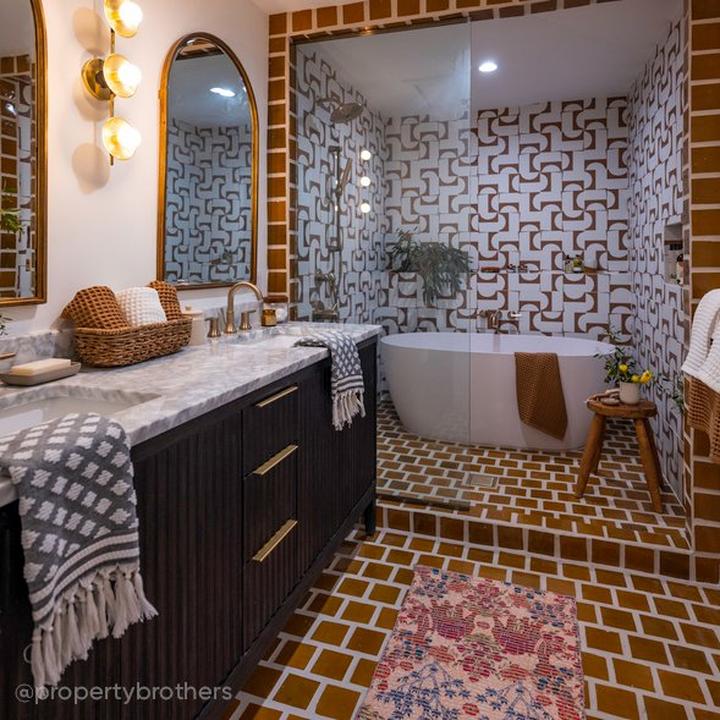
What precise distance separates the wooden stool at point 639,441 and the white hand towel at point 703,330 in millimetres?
711

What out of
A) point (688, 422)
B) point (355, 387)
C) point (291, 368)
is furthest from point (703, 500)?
point (291, 368)

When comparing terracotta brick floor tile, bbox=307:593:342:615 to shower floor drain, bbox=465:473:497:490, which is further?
shower floor drain, bbox=465:473:497:490

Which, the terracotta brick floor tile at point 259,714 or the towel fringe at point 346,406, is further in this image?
the towel fringe at point 346,406

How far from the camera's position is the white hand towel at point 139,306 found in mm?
1768

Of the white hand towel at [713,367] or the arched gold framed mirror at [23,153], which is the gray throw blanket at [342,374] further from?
the white hand towel at [713,367]

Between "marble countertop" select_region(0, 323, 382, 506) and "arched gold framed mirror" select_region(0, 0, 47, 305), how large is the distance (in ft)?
1.02

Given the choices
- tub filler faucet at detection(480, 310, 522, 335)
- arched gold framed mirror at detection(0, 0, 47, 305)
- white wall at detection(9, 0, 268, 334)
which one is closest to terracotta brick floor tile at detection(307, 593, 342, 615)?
white wall at detection(9, 0, 268, 334)

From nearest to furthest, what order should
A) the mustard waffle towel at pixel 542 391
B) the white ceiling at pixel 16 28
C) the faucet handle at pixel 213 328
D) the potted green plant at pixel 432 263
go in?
the white ceiling at pixel 16 28, the faucet handle at pixel 213 328, the potted green plant at pixel 432 263, the mustard waffle towel at pixel 542 391

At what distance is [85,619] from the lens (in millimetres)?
900

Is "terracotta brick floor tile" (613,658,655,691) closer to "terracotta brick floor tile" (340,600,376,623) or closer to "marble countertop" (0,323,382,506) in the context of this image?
"terracotta brick floor tile" (340,600,376,623)

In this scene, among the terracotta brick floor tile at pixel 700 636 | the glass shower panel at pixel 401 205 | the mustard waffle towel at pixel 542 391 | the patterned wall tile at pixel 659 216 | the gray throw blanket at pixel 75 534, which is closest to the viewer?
the gray throw blanket at pixel 75 534

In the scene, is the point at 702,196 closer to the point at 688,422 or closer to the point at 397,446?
the point at 688,422

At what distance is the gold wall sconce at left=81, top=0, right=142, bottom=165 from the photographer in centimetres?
172

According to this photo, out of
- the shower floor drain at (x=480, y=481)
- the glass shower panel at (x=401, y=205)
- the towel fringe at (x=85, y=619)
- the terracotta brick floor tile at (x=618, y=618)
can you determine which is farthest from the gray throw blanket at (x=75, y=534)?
the shower floor drain at (x=480, y=481)
